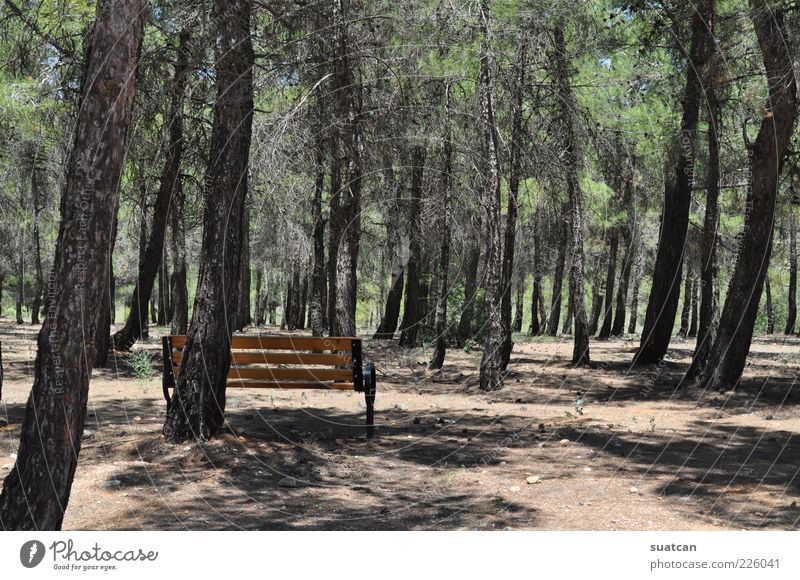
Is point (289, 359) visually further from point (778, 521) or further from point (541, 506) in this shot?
A: point (778, 521)

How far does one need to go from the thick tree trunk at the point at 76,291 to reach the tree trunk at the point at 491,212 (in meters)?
8.78

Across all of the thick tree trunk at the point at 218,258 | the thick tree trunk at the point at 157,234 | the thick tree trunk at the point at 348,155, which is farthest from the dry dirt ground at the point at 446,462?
the thick tree trunk at the point at 157,234

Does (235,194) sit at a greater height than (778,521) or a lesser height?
greater

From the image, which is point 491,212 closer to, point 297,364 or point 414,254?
point 297,364

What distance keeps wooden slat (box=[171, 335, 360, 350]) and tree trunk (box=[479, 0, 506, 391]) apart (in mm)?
4561

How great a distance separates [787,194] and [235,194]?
1322 centimetres

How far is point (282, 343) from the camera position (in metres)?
8.80

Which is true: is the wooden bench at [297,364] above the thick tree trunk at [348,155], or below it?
below

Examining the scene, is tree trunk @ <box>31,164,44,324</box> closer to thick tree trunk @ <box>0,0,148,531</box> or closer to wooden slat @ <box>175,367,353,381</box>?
wooden slat @ <box>175,367,353,381</box>

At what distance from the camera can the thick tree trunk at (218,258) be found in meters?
8.13

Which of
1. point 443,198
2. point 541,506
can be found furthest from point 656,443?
point 443,198

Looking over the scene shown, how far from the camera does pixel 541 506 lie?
21.6 ft

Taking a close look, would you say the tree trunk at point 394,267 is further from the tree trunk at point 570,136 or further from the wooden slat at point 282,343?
the wooden slat at point 282,343

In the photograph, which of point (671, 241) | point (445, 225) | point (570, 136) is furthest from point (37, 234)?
point (671, 241)
